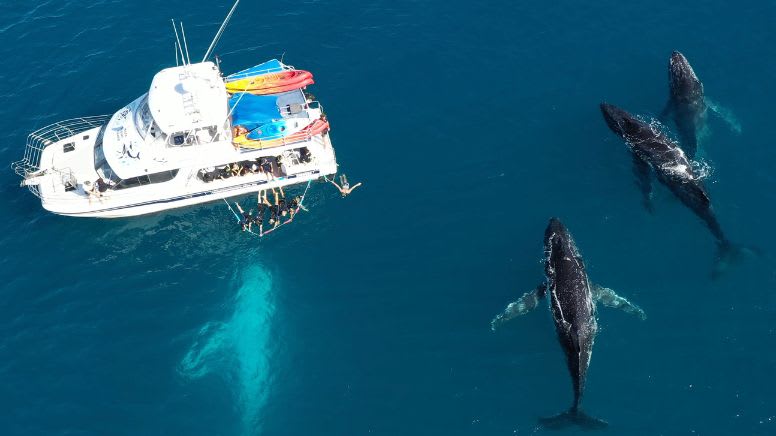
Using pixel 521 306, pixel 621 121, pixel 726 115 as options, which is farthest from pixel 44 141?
pixel 726 115

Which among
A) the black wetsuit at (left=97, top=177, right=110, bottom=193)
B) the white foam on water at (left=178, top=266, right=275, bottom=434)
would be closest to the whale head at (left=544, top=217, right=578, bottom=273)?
the white foam on water at (left=178, top=266, right=275, bottom=434)

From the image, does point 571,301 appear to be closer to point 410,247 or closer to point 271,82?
point 410,247

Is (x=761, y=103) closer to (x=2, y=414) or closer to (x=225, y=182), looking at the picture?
(x=225, y=182)

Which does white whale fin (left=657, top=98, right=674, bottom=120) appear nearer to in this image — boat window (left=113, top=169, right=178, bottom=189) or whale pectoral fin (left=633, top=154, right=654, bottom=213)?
whale pectoral fin (left=633, top=154, right=654, bottom=213)

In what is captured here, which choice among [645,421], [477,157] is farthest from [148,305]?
[645,421]

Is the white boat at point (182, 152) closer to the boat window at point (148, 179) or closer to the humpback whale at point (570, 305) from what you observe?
the boat window at point (148, 179)
